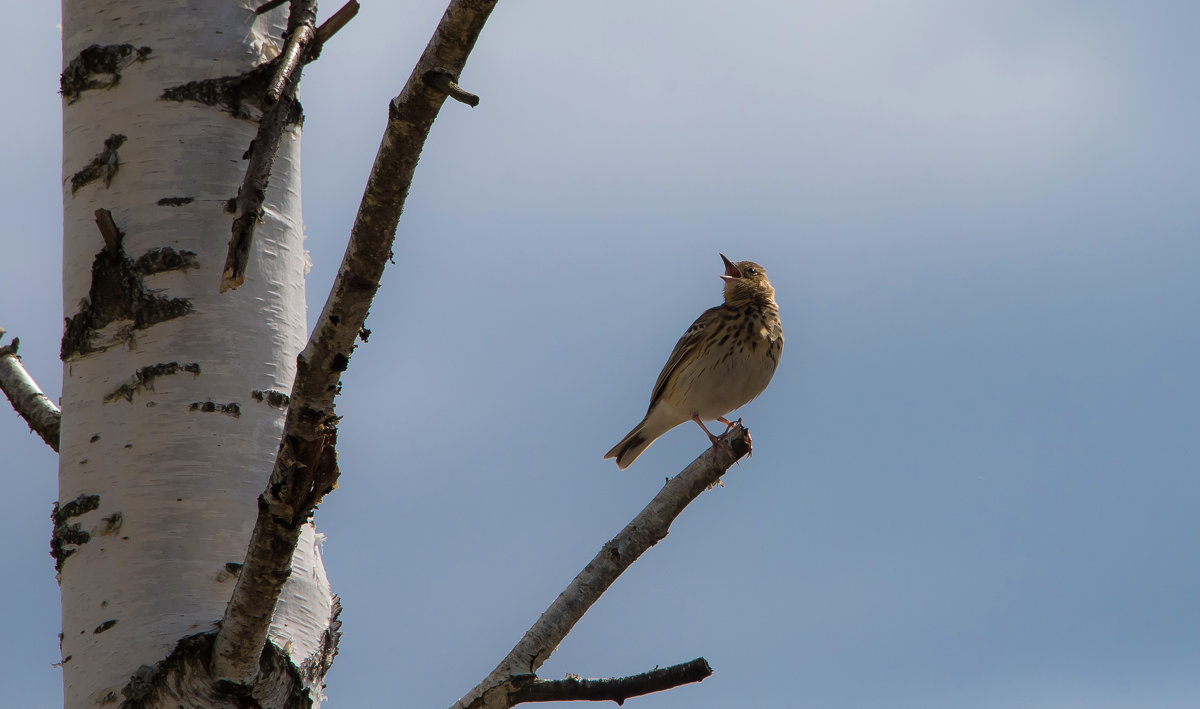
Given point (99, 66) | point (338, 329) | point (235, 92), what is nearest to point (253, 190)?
point (338, 329)

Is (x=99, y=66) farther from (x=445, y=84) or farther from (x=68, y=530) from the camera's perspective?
(x=445, y=84)

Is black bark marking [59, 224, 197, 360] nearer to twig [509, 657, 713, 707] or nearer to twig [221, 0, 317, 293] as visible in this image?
twig [221, 0, 317, 293]

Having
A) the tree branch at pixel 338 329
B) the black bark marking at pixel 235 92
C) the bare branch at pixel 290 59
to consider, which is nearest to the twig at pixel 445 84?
the tree branch at pixel 338 329

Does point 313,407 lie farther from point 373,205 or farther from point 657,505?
point 657,505

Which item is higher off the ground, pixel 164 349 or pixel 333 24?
pixel 333 24

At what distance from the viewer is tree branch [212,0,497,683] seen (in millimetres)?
2354

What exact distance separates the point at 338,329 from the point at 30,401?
2278mm

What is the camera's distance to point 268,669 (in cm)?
318

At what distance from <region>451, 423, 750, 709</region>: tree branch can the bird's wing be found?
18.5 ft

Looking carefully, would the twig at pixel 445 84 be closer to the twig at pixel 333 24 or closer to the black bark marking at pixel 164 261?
the twig at pixel 333 24

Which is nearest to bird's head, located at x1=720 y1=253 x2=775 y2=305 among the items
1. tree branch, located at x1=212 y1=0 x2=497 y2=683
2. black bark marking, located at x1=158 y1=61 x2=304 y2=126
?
black bark marking, located at x1=158 y1=61 x2=304 y2=126

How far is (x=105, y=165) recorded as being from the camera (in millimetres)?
3709

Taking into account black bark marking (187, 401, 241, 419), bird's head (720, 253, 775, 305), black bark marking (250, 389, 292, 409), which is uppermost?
bird's head (720, 253, 775, 305)

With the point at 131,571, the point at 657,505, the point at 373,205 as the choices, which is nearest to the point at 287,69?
the point at 373,205
